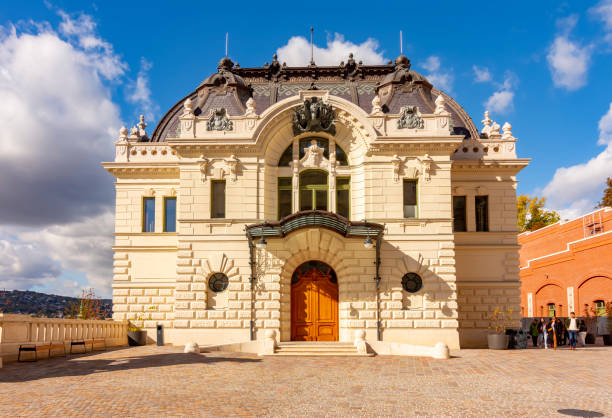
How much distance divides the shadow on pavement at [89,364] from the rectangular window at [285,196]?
27.8ft

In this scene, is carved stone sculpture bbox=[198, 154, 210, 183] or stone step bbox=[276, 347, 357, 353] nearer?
stone step bbox=[276, 347, 357, 353]

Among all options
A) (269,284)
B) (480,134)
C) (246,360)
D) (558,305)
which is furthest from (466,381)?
(558,305)

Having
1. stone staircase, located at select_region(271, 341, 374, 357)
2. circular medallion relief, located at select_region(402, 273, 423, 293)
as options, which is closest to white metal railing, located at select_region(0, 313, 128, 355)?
stone staircase, located at select_region(271, 341, 374, 357)

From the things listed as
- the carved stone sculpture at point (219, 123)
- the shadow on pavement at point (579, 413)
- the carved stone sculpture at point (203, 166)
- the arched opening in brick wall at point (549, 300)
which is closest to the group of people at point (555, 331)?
the arched opening in brick wall at point (549, 300)

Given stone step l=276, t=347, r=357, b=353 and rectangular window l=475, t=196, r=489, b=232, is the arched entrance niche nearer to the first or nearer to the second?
stone step l=276, t=347, r=357, b=353

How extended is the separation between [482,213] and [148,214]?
1760 cm

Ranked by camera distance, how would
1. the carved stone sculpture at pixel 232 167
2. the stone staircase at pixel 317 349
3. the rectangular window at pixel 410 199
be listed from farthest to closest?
the rectangular window at pixel 410 199
the carved stone sculpture at pixel 232 167
the stone staircase at pixel 317 349

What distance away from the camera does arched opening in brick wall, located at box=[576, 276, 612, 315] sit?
125 feet

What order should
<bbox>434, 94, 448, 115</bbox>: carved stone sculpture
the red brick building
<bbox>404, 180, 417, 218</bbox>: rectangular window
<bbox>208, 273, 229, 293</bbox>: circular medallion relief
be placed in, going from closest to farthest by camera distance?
<bbox>208, 273, 229, 293</bbox>: circular medallion relief
<bbox>404, 180, 417, 218</bbox>: rectangular window
<bbox>434, 94, 448, 115</bbox>: carved stone sculpture
the red brick building

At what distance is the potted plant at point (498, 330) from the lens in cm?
2508

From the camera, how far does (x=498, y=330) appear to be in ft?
86.6

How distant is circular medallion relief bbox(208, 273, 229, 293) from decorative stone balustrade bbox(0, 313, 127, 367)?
17.1ft

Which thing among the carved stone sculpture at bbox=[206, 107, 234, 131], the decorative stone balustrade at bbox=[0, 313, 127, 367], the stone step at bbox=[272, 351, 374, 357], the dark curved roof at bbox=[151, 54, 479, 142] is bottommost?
the stone step at bbox=[272, 351, 374, 357]

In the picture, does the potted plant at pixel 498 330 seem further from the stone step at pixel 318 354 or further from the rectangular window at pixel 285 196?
the rectangular window at pixel 285 196
